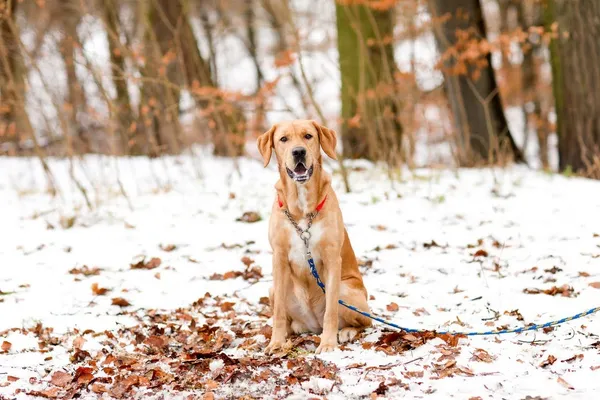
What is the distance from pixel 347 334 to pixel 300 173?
3.83ft

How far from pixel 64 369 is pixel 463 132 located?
8713 millimetres

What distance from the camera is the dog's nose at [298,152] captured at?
167 inches

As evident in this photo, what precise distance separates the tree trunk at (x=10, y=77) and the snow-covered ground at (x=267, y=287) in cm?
151

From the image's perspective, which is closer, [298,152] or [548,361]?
[548,361]

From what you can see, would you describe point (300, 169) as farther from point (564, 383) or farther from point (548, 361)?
point (564, 383)

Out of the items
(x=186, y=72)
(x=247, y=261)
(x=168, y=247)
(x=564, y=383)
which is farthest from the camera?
(x=186, y=72)

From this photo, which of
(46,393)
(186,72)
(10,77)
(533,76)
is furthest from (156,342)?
(533,76)

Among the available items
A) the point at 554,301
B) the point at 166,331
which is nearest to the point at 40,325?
the point at 166,331

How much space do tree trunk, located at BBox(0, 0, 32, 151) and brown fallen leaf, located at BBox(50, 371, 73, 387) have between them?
551 cm

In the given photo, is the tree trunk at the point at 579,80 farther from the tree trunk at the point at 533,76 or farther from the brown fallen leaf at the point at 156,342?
the tree trunk at the point at 533,76

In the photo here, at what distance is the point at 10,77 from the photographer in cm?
834

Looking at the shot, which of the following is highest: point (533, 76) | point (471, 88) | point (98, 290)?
point (533, 76)

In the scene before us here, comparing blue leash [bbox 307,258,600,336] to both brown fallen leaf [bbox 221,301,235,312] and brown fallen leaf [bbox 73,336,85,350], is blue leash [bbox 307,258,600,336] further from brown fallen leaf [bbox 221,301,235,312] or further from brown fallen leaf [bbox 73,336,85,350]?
brown fallen leaf [bbox 73,336,85,350]

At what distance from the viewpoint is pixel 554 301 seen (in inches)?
191
